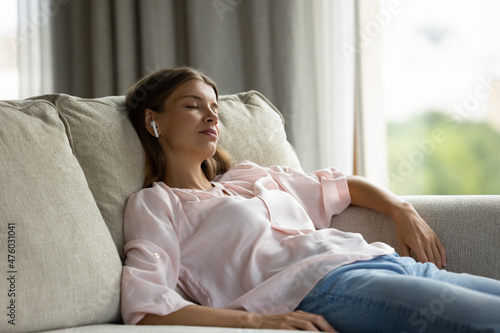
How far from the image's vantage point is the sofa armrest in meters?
1.53

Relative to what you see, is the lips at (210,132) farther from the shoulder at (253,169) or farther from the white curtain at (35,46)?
the white curtain at (35,46)

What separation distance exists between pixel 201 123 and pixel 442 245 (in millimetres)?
707

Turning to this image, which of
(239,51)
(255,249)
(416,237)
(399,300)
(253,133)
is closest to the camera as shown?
(399,300)

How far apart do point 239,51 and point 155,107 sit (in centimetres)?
158

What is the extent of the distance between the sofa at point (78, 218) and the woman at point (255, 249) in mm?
47

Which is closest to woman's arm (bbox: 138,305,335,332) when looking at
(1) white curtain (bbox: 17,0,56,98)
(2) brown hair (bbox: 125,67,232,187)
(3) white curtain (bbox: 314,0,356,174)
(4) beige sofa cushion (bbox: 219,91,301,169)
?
(2) brown hair (bbox: 125,67,232,187)

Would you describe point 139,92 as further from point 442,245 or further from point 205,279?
point 442,245

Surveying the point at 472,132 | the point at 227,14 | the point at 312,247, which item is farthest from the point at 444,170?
the point at 312,247

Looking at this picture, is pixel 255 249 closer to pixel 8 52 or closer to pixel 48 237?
pixel 48 237

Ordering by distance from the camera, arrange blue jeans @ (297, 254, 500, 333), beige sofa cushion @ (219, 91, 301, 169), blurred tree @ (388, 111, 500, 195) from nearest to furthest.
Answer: blue jeans @ (297, 254, 500, 333) < beige sofa cushion @ (219, 91, 301, 169) < blurred tree @ (388, 111, 500, 195)

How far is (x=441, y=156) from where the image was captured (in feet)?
9.71

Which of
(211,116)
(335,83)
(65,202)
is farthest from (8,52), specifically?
(65,202)

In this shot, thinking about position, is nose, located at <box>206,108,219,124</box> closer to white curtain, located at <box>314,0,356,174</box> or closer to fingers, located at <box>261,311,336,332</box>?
fingers, located at <box>261,311,336,332</box>

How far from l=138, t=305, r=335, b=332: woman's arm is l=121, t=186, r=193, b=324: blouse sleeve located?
2 centimetres
